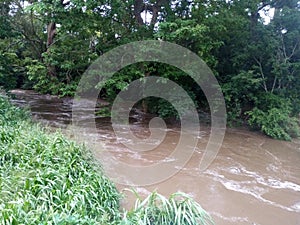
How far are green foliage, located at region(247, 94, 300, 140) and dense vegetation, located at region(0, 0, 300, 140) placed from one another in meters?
0.02

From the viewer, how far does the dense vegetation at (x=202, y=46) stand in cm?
645

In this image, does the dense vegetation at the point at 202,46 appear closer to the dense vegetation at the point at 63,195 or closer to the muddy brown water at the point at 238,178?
the muddy brown water at the point at 238,178

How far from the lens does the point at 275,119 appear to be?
6.78 meters

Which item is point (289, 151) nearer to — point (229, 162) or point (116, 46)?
point (229, 162)

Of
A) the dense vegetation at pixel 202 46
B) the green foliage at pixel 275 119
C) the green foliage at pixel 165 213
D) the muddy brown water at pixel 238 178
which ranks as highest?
the dense vegetation at pixel 202 46

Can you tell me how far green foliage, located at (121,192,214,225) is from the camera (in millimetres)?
2181

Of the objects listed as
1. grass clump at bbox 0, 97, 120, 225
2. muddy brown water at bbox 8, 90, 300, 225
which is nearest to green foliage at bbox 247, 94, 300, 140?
muddy brown water at bbox 8, 90, 300, 225

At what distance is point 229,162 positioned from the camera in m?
4.89

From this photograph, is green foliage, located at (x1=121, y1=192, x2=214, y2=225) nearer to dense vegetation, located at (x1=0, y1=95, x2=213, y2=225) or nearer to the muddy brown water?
dense vegetation, located at (x1=0, y1=95, x2=213, y2=225)

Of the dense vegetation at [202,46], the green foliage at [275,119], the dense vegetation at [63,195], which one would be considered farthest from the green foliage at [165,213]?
the green foliage at [275,119]

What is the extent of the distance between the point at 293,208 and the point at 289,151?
2.92 m

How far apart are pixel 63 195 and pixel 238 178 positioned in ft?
9.07


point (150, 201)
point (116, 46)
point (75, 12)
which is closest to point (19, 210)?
point (150, 201)

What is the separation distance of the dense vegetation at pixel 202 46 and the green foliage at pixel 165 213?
13.9ft
